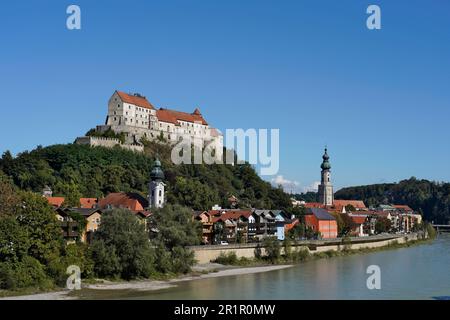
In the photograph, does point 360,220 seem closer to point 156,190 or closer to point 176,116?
point 176,116

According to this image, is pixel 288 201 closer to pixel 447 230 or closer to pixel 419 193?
pixel 447 230

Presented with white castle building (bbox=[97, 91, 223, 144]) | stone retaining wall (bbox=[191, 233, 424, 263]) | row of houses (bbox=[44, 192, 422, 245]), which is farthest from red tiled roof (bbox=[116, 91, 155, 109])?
stone retaining wall (bbox=[191, 233, 424, 263])

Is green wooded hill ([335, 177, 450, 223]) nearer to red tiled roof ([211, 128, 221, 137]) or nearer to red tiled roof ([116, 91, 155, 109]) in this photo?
red tiled roof ([211, 128, 221, 137])

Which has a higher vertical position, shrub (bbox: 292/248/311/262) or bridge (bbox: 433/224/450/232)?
bridge (bbox: 433/224/450/232)

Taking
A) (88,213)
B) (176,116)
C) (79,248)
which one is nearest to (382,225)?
(176,116)

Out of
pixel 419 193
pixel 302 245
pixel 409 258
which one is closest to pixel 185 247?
pixel 302 245

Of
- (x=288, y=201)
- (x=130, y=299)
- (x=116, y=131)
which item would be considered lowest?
(x=130, y=299)

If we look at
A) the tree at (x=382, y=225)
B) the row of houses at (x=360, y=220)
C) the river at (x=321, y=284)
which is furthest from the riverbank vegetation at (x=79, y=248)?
the tree at (x=382, y=225)
